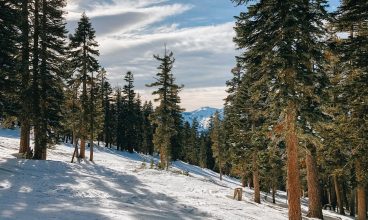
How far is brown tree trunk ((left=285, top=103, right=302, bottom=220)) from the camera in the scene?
1572 centimetres

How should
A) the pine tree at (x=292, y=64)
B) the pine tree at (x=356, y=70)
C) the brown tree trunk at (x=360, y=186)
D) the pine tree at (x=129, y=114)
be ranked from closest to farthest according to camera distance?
1. the pine tree at (x=292, y=64)
2. the pine tree at (x=356, y=70)
3. the brown tree trunk at (x=360, y=186)
4. the pine tree at (x=129, y=114)

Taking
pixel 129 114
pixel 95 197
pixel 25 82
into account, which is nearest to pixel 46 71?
pixel 25 82

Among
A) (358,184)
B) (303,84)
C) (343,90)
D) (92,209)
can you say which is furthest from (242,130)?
(92,209)

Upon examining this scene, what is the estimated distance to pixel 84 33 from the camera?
3978 cm

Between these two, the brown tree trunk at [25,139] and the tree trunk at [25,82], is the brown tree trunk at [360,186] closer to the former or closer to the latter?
the tree trunk at [25,82]

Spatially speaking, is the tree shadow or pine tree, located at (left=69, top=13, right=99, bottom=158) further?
pine tree, located at (left=69, top=13, right=99, bottom=158)

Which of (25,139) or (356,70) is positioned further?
(25,139)

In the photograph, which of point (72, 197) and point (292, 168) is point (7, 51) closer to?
point (72, 197)

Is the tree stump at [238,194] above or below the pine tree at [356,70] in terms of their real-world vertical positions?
below

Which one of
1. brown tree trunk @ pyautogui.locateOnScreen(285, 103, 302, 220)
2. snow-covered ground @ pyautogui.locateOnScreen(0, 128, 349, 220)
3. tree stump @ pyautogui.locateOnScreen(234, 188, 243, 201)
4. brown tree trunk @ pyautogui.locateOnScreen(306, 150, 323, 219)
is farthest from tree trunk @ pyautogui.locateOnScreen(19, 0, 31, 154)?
brown tree trunk @ pyautogui.locateOnScreen(306, 150, 323, 219)

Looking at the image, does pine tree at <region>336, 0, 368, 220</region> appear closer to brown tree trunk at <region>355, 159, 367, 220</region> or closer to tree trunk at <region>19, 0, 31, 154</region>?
brown tree trunk at <region>355, 159, 367, 220</region>

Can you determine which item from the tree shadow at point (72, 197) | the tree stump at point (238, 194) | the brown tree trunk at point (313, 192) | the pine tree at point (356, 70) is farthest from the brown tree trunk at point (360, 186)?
the tree shadow at point (72, 197)

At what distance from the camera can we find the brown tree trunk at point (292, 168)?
1572 cm

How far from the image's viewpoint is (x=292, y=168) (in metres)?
16.2
